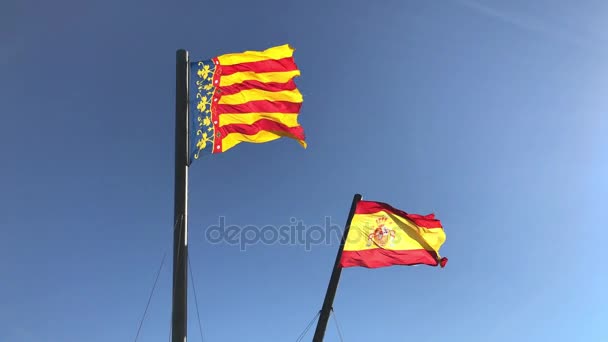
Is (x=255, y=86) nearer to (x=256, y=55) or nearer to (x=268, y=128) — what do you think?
(x=256, y=55)

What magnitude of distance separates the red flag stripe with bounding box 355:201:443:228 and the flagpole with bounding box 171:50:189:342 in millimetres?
6809

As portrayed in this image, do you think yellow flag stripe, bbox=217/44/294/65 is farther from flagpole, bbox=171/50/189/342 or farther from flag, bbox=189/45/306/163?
flagpole, bbox=171/50/189/342

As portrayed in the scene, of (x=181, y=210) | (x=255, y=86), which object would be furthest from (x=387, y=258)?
(x=181, y=210)

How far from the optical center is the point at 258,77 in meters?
12.4

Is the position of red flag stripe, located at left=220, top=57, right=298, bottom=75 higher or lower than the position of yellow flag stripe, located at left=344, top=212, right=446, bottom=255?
higher

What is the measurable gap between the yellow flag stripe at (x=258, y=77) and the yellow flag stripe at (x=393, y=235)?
4.93m

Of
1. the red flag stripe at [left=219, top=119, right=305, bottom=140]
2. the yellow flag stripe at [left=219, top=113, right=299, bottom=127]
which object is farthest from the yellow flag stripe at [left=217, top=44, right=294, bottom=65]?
the red flag stripe at [left=219, top=119, right=305, bottom=140]

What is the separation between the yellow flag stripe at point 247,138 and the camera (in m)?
11.3

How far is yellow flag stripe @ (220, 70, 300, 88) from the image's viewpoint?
1181 cm

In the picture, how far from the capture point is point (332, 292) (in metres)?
14.2

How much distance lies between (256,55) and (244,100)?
1.25 m

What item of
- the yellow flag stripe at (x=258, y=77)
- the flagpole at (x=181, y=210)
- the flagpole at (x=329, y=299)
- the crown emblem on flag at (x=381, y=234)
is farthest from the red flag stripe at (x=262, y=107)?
the crown emblem on flag at (x=381, y=234)

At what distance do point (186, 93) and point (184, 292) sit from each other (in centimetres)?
404

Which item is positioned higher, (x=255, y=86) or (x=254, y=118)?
(x=255, y=86)
